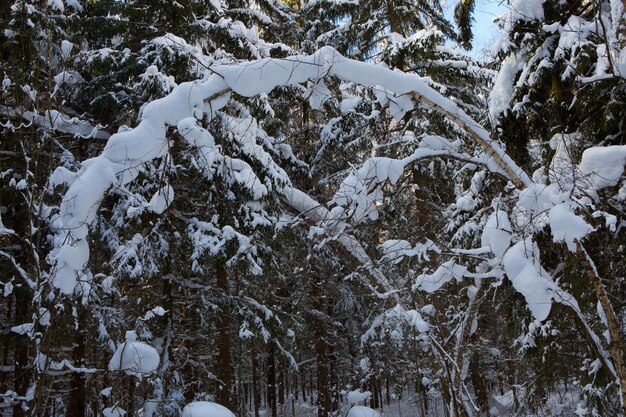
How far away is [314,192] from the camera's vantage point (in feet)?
46.0

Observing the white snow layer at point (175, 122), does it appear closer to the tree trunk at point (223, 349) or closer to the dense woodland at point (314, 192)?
the dense woodland at point (314, 192)

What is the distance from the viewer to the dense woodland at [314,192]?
144 inches

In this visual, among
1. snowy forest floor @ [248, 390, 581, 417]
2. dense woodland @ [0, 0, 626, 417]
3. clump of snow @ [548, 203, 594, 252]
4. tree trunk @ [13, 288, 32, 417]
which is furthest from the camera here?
tree trunk @ [13, 288, 32, 417]

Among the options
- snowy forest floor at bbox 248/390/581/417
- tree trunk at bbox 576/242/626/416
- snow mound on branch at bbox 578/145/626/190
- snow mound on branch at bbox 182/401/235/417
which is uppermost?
snow mound on branch at bbox 578/145/626/190

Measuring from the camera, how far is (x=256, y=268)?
9406 mm

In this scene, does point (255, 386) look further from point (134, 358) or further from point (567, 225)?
point (567, 225)

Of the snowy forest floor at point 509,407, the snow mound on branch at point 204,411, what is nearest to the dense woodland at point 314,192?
the snowy forest floor at point 509,407

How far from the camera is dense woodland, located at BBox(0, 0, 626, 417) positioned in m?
3.67

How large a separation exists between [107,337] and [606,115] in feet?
28.2

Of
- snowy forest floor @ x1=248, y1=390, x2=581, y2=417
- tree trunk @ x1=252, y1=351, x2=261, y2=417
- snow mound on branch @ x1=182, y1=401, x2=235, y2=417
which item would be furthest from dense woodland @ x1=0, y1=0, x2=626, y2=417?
tree trunk @ x1=252, y1=351, x2=261, y2=417

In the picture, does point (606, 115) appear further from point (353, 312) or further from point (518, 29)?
point (353, 312)

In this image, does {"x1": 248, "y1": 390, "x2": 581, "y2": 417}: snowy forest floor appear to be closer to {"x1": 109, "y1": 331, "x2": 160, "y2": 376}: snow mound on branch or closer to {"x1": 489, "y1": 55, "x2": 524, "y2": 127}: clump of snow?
{"x1": 109, "y1": 331, "x2": 160, "y2": 376}: snow mound on branch

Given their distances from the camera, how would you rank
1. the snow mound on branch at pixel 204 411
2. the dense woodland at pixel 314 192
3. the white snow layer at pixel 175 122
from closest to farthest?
1. the white snow layer at pixel 175 122
2. the dense woodland at pixel 314 192
3. the snow mound on branch at pixel 204 411

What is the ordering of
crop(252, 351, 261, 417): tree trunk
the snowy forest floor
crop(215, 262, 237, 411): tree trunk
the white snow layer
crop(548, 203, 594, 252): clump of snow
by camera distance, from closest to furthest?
crop(548, 203, 594, 252): clump of snow
the white snow layer
the snowy forest floor
crop(215, 262, 237, 411): tree trunk
crop(252, 351, 261, 417): tree trunk
